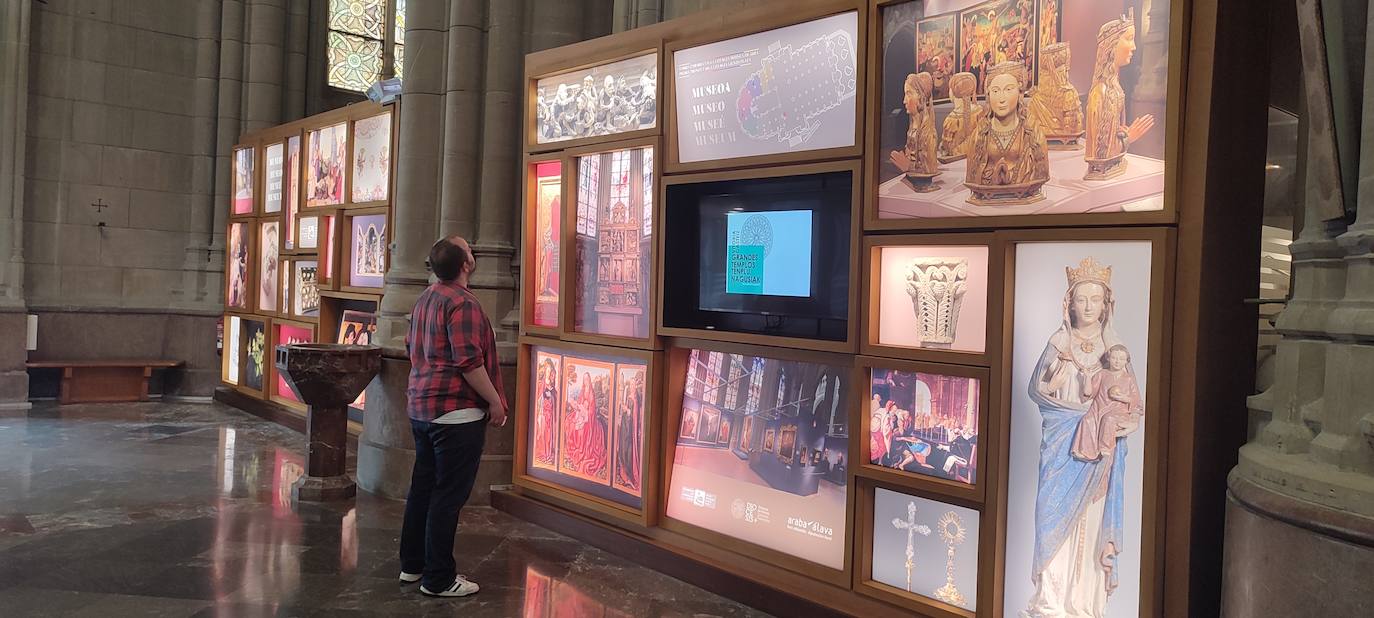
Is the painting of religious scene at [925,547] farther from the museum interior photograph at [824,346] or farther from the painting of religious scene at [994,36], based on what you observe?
the painting of religious scene at [994,36]

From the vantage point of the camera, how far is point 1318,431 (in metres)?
2.85

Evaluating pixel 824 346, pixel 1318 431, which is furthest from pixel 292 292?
pixel 1318 431

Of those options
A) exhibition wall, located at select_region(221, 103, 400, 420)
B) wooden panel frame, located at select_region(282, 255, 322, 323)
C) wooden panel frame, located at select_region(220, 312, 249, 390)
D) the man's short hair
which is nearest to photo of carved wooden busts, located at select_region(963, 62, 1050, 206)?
the man's short hair

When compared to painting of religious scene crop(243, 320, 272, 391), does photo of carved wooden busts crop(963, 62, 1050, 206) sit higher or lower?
higher

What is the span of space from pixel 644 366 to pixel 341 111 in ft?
15.9

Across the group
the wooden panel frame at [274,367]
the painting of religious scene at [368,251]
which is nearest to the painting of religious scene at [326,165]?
the painting of religious scene at [368,251]

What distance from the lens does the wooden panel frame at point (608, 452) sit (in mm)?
5031

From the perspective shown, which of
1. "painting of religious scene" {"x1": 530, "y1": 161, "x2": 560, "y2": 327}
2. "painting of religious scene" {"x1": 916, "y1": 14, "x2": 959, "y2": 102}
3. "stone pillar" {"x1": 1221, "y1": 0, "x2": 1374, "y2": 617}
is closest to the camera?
"stone pillar" {"x1": 1221, "y1": 0, "x2": 1374, "y2": 617}

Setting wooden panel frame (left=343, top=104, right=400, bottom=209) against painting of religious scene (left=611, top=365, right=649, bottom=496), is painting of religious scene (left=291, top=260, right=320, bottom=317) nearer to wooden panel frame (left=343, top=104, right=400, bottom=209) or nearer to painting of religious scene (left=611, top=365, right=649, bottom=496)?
wooden panel frame (left=343, top=104, right=400, bottom=209)

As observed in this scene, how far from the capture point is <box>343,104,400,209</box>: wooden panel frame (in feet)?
25.6

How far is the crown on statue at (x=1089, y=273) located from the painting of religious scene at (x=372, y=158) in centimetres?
580

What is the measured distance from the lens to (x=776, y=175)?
14.7 ft

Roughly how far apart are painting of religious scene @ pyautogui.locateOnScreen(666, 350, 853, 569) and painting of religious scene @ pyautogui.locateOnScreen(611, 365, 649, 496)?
0.23m

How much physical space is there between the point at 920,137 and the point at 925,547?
1640 millimetres
